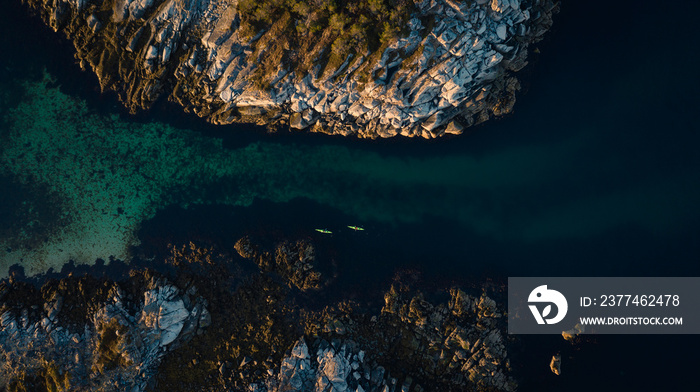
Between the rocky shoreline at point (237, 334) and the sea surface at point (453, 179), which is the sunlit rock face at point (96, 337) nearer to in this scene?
the rocky shoreline at point (237, 334)

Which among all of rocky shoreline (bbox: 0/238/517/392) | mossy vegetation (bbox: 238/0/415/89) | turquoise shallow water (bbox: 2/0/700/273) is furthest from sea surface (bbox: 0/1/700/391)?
mossy vegetation (bbox: 238/0/415/89)

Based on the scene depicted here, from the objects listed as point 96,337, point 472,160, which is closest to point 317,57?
point 472,160

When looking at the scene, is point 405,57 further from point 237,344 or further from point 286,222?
point 237,344

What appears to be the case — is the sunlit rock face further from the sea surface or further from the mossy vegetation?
the mossy vegetation

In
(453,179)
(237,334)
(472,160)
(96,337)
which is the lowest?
(96,337)

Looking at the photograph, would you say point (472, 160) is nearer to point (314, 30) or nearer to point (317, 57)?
point (317, 57)

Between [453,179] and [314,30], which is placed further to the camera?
[453,179]

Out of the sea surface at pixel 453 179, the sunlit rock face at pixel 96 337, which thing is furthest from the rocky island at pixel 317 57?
the sunlit rock face at pixel 96 337
